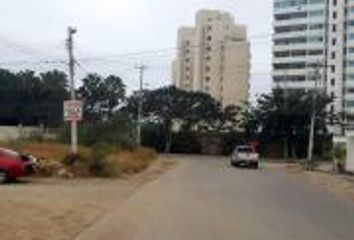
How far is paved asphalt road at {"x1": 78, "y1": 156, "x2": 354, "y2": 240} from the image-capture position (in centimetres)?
1838

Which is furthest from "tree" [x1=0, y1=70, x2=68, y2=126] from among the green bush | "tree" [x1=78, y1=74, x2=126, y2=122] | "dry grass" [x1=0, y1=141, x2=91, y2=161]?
"dry grass" [x1=0, y1=141, x2=91, y2=161]

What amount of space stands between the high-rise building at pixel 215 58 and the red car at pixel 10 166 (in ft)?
325

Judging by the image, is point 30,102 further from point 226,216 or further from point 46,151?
point 226,216

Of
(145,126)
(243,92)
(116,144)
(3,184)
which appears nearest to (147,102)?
(145,126)

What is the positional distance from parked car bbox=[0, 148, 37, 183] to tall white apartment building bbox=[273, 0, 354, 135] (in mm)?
103272

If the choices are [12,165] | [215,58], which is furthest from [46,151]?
[215,58]

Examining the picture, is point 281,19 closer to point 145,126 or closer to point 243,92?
point 243,92

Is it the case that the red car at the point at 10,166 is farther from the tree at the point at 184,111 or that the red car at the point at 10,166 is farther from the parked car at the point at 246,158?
the tree at the point at 184,111

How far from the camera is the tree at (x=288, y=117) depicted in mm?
102000

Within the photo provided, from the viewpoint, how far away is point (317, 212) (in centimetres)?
2570

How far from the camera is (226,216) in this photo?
902 inches

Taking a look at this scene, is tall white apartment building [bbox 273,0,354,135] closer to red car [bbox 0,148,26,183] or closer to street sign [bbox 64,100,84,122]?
street sign [bbox 64,100,84,122]

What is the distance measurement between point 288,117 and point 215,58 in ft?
128

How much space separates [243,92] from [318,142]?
143ft
